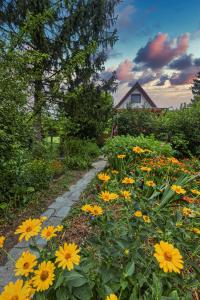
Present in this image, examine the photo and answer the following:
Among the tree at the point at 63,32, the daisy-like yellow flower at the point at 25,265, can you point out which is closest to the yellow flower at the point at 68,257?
the daisy-like yellow flower at the point at 25,265

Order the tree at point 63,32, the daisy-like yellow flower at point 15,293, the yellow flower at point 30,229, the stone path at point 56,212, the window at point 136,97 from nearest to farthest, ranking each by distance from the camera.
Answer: the daisy-like yellow flower at point 15,293
the yellow flower at point 30,229
the stone path at point 56,212
the tree at point 63,32
the window at point 136,97

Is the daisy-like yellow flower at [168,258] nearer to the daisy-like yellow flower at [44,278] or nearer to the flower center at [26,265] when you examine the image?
the daisy-like yellow flower at [44,278]

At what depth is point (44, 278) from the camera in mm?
838

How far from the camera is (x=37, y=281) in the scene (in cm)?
83

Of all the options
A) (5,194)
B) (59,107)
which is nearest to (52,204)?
(5,194)

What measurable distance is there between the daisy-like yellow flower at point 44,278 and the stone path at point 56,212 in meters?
1.13

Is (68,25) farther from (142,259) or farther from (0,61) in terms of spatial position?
(142,259)

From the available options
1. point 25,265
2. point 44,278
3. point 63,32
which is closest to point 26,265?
point 25,265

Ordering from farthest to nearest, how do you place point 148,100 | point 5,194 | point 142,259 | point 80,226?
point 148,100
point 5,194
point 80,226
point 142,259

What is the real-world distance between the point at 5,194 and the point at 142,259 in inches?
102

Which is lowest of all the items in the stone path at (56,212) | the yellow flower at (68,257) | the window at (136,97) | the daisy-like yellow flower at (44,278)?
the stone path at (56,212)

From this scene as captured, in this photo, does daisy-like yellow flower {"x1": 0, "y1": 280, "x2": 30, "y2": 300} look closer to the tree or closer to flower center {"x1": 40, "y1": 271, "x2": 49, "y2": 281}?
flower center {"x1": 40, "y1": 271, "x2": 49, "y2": 281}

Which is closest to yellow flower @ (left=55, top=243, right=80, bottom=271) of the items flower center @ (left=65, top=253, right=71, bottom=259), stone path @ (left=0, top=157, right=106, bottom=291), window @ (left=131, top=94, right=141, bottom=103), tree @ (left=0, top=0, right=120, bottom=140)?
flower center @ (left=65, top=253, right=71, bottom=259)

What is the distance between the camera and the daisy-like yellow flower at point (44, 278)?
81 cm
